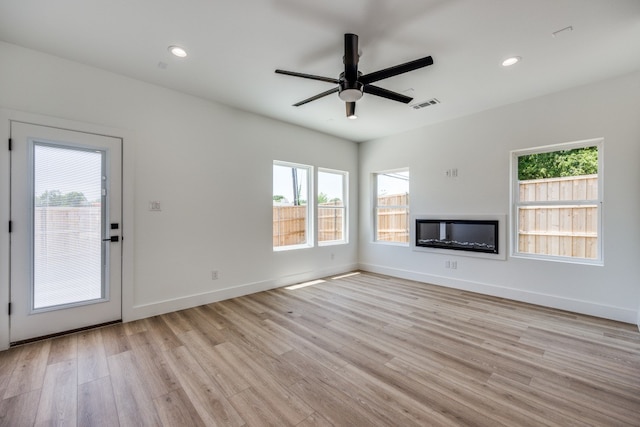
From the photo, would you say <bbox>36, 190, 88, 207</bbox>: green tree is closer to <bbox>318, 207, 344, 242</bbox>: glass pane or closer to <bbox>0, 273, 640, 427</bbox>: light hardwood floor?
<bbox>0, 273, 640, 427</bbox>: light hardwood floor

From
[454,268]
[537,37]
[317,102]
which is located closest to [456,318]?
[454,268]

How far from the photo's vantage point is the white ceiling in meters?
2.09

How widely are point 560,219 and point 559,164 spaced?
750 mm

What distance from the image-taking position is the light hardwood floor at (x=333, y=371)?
67.2 inches

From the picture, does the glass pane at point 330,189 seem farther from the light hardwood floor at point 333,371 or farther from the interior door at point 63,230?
the interior door at point 63,230

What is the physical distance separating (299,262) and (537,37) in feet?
13.7

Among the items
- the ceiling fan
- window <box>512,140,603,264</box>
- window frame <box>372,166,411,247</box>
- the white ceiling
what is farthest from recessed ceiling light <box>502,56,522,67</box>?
window frame <box>372,166,411,247</box>

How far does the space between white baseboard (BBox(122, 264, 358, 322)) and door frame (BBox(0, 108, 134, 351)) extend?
3.9 inches

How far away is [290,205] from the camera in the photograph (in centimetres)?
492

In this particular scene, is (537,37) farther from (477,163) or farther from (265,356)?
(265,356)

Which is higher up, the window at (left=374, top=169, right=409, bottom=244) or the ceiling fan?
the ceiling fan

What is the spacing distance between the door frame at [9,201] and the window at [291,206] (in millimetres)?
2086

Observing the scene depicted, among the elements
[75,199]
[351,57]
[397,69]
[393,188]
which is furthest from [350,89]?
[393,188]

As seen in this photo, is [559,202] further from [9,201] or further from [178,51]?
[9,201]
